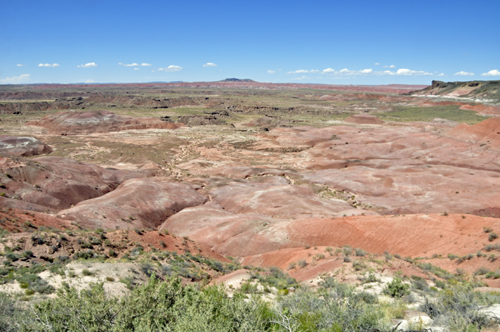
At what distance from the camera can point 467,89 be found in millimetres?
155125

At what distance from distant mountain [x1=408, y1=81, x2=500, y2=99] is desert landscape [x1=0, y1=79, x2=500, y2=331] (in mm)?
78422

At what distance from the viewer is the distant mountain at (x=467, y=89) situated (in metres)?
136

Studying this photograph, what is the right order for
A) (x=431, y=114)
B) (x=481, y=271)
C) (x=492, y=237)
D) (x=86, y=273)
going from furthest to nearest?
(x=431, y=114)
(x=492, y=237)
(x=481, y=271)
(x=86, y=273)

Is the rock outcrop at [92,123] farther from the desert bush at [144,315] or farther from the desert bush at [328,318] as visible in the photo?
the desert bush at [328,318]

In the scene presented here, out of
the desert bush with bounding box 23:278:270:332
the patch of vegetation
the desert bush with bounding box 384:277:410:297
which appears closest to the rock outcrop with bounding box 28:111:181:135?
the patch of vegetation

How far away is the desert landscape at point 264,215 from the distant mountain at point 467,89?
78422 millimetres

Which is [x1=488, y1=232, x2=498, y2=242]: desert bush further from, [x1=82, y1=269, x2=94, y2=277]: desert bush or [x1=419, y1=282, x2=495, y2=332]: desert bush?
[x1=82, y1=269, x2=94, y2=277]: desert bush

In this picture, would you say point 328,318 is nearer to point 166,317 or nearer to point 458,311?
point 458,311

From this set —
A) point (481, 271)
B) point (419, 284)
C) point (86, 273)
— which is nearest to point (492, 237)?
point (481, 271)

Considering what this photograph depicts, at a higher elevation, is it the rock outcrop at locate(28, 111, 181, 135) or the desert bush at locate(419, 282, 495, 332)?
the rock outcrop at locate(28, 111, 181, 135)

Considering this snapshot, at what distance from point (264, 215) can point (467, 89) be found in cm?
16689

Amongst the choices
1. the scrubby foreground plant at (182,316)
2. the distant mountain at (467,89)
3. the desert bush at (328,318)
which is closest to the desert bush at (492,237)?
the scrubby foreground plant at (182,316)

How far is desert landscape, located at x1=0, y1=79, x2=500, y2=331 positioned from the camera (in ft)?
38.8

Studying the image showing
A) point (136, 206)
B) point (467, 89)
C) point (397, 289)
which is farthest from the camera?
point (467, 89)
